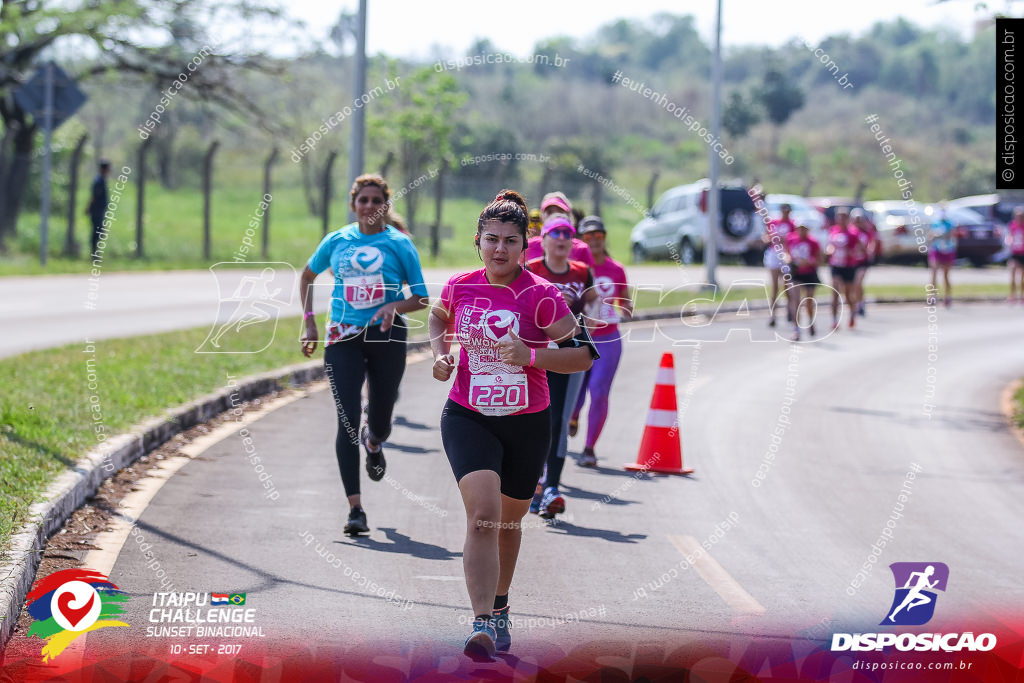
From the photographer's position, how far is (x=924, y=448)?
38.5 feet

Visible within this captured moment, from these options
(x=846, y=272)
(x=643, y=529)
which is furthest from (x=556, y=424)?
(x=846, y=272)

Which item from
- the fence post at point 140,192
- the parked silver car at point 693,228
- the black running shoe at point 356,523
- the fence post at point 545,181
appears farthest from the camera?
the parked silver car at point 693,228

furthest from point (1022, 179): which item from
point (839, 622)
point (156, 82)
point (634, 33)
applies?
point (634, 33)

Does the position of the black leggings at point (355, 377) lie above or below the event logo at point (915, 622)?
above

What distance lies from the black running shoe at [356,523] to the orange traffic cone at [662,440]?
2.82 m

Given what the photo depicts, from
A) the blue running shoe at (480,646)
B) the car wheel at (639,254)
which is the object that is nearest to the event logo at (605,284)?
the blue running shoe at (480,646)

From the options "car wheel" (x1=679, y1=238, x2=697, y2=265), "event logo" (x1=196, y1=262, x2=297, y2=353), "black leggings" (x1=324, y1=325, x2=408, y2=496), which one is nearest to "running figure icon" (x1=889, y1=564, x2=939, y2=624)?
"black leggings" (x1=324, y1=325, x2=408, y2=496)

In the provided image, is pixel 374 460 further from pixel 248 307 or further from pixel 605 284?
pixel 248 307

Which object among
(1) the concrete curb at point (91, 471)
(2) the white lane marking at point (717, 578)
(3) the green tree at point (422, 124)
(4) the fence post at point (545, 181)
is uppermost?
(3) the green tree at point (422, 124)

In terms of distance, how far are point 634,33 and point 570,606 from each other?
152679mm

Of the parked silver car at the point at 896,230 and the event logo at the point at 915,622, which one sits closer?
the event logo at the point at 915,622

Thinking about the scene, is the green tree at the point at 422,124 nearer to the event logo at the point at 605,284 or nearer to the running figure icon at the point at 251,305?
the running figure icon at the point at 251,305

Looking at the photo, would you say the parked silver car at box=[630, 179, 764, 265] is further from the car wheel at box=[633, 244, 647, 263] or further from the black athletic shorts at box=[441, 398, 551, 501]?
the black athletic shorts at box=[441, 398, 551, 501]

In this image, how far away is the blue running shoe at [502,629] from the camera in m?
5.65
